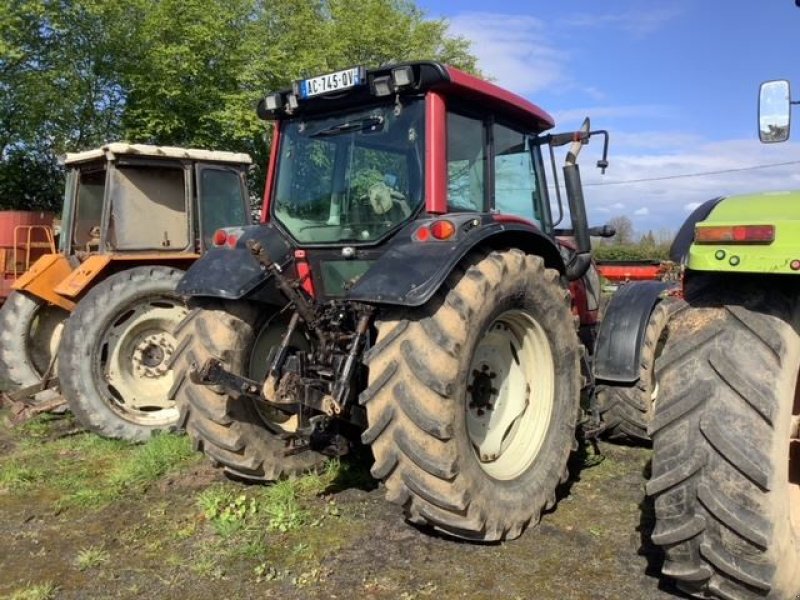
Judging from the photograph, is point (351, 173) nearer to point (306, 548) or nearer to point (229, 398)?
point (229, 398)

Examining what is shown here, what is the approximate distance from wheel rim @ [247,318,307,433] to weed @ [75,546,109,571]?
1089mm

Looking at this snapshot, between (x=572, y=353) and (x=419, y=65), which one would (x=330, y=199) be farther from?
(x=572, y=353)

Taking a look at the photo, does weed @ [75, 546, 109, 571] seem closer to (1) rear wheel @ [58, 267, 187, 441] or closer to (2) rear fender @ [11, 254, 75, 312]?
(1) rear wheel @ [58, 267, 187, 441]

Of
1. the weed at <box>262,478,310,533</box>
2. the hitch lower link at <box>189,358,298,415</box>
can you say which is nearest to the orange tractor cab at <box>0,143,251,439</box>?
the weed at <box>262,478,310,533</box>

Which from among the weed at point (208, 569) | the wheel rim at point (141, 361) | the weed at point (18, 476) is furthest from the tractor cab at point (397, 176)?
the wheel rim at point (141, 361)

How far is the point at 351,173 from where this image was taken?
167 inches

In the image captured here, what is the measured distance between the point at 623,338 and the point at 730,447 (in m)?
1.90

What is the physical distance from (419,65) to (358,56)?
774 inches

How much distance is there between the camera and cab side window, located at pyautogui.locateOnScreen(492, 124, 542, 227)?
176 inches

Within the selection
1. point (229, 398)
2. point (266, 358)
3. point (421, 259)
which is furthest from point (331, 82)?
point (229, 398)

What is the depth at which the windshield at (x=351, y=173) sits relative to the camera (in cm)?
394

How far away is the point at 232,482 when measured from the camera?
446cm

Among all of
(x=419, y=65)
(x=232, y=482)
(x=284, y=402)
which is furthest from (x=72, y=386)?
(x=419, y=65)

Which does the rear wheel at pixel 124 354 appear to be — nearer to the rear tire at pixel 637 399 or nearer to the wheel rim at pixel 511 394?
the wheel rim at pixel 511 394
